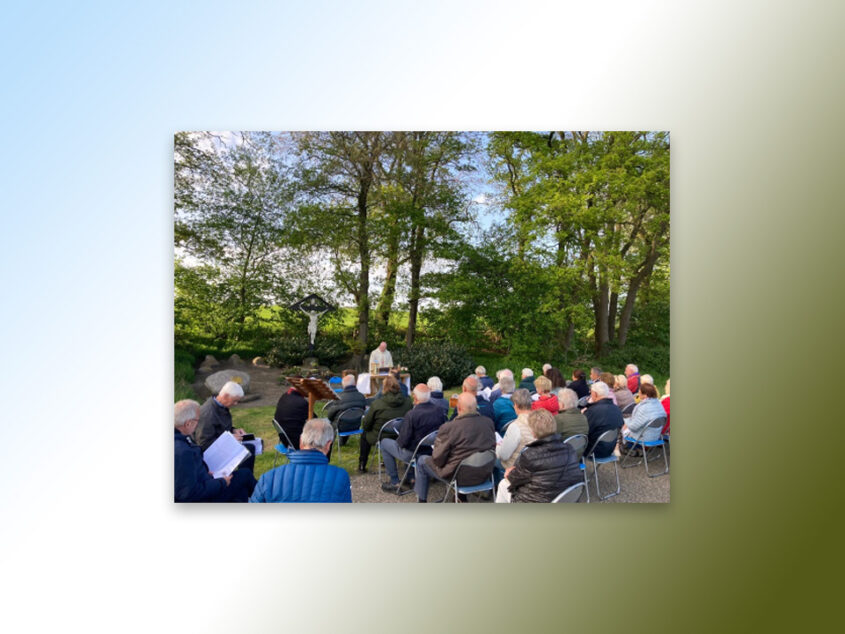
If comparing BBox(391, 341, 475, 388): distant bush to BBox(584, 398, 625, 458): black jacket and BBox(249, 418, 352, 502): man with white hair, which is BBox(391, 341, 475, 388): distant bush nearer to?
BBox(249, 418, 352, 502): man with white hair

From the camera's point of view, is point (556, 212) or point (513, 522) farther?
point (556, 212)

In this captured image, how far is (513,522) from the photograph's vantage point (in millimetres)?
3367

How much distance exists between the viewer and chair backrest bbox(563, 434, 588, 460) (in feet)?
10.9

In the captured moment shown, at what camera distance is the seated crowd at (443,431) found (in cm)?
317

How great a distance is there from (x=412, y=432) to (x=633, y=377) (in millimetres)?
1563

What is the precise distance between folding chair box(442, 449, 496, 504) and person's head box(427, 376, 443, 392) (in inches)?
20.9

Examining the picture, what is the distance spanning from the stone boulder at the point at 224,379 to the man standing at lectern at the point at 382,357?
2.89 ft

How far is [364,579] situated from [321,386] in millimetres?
1282

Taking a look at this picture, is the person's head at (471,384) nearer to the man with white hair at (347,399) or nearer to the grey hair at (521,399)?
Result: the grey hair at (521,399)

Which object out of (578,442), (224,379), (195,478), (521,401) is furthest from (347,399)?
(578,442)
